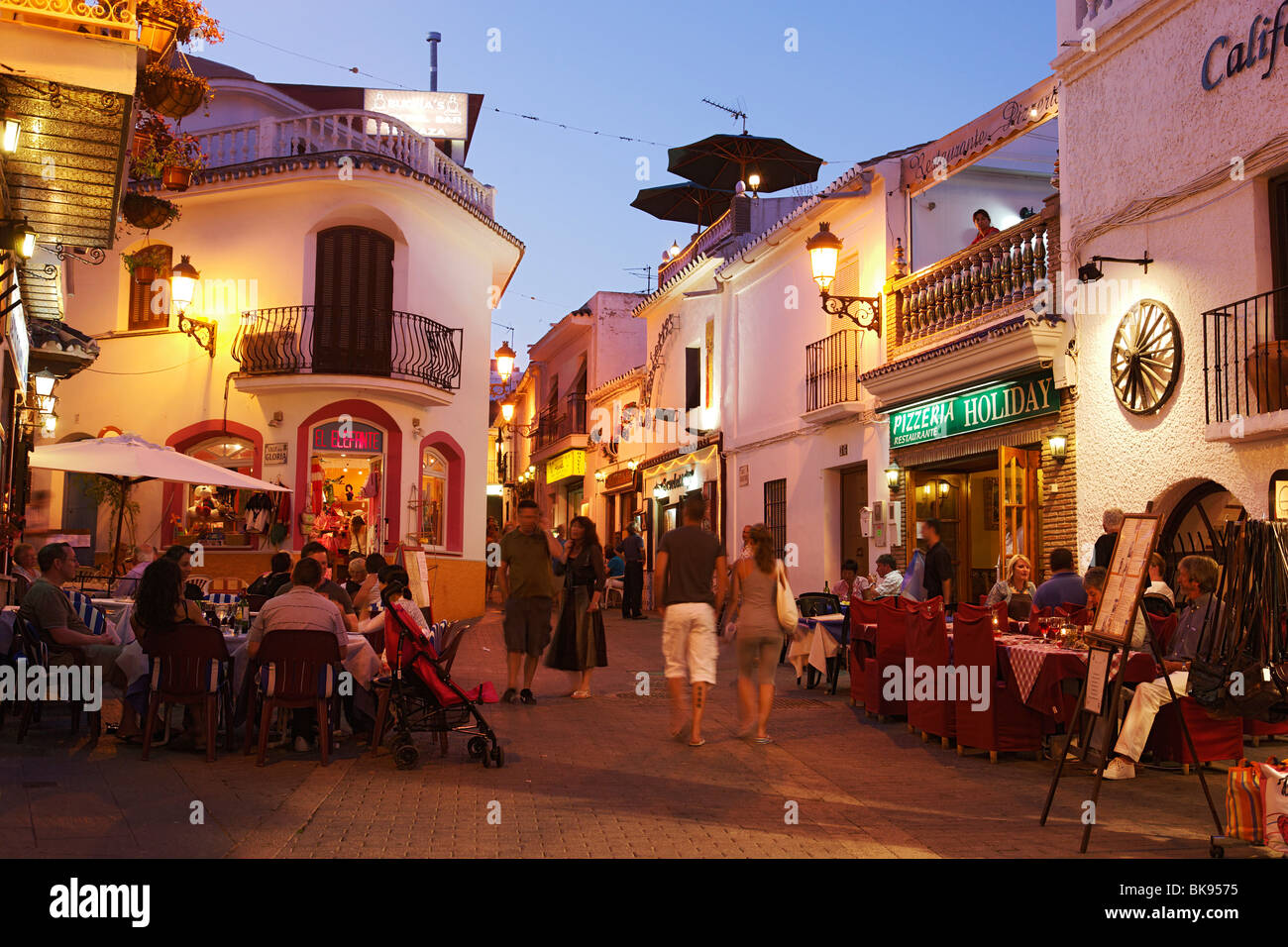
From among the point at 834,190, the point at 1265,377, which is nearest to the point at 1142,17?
the point at 1265,377

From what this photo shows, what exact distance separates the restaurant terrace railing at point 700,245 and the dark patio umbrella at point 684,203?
1117 mm

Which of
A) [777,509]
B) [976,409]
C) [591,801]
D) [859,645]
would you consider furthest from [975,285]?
[591,801]

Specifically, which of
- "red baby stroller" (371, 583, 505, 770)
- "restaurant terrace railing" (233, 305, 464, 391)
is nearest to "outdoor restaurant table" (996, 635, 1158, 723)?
"red baby stroller" (371, 583, 505, 770)

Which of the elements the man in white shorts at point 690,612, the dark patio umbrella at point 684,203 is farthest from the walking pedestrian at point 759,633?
the dark patio umbrella at point 684,203

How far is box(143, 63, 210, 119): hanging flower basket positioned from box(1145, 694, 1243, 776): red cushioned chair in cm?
→ 884

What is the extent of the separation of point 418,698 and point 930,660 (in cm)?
406

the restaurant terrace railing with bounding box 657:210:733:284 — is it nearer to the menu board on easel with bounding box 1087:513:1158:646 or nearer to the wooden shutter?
the wooden shutter

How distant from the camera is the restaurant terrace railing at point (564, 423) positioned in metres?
37.3

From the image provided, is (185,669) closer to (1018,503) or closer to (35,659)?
(35,659)

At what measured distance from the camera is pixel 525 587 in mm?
11922

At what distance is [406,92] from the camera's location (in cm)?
2797
